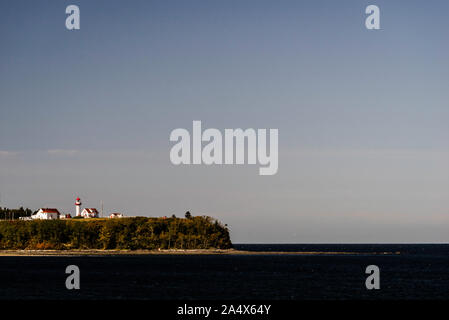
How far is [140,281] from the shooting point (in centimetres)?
11119

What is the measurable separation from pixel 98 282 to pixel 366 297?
155 ft
